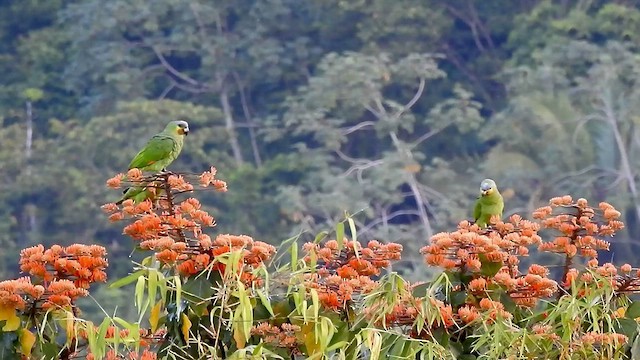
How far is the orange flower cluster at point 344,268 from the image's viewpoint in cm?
307

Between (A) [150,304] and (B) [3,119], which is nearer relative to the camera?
(A) [150,304]

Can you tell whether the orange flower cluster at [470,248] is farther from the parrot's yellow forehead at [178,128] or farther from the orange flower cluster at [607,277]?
the parrot's yellow forehead at [178,128]

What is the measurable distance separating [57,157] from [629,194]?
6.73 metres

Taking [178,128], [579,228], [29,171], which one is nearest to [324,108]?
[29,171]

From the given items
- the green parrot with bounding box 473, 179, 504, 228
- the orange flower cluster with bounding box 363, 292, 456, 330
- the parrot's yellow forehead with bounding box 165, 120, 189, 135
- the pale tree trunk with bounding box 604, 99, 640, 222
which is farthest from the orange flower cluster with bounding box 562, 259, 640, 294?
the pale tree trunk with bounding box 604, 99, 640, 222

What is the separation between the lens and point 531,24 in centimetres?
2075

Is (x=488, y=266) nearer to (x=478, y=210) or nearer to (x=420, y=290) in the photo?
(x=420, y=290)

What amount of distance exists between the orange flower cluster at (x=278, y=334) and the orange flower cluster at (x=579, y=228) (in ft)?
1.83

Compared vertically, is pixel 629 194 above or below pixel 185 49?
below

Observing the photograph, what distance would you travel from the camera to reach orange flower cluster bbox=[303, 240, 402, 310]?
10.1 ft

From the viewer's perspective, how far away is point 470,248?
3.08 meters

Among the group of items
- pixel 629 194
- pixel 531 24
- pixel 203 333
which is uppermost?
pixel 203 333

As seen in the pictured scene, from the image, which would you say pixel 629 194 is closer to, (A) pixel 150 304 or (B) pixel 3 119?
(B) pixel 3 119

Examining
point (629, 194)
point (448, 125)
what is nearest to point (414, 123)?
point (448, 125)
